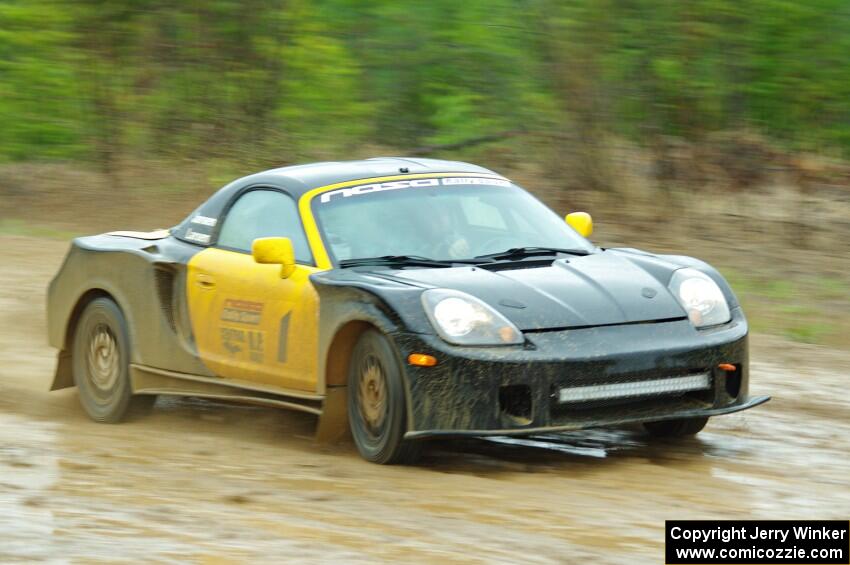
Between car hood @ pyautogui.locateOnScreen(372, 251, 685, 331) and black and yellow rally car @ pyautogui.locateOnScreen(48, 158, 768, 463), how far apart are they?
0.01 m

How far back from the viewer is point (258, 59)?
61.1ft

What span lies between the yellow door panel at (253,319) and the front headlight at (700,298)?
5.69 feet

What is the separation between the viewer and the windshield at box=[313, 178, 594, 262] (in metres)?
7.32

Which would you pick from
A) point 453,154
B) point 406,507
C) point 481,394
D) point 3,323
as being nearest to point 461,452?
point 481,394

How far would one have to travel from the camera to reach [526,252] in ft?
24.3

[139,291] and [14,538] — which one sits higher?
[139,291]

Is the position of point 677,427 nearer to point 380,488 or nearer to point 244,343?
point 380,488

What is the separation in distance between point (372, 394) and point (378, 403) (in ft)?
0.26

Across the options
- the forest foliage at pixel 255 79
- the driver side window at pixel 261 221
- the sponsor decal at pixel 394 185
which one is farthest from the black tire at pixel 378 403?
the forest foliage at pixel 255 79

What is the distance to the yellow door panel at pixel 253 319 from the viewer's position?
7133 mm

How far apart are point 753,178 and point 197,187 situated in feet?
23.8

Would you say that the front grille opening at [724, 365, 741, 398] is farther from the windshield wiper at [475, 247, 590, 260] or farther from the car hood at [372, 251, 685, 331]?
the windshield wiper at [475, 247, 590, 260]

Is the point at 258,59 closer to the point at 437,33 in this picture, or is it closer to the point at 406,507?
the point at 437,33

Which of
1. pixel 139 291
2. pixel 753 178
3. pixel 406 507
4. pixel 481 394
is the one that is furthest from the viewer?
pixel 753 178
